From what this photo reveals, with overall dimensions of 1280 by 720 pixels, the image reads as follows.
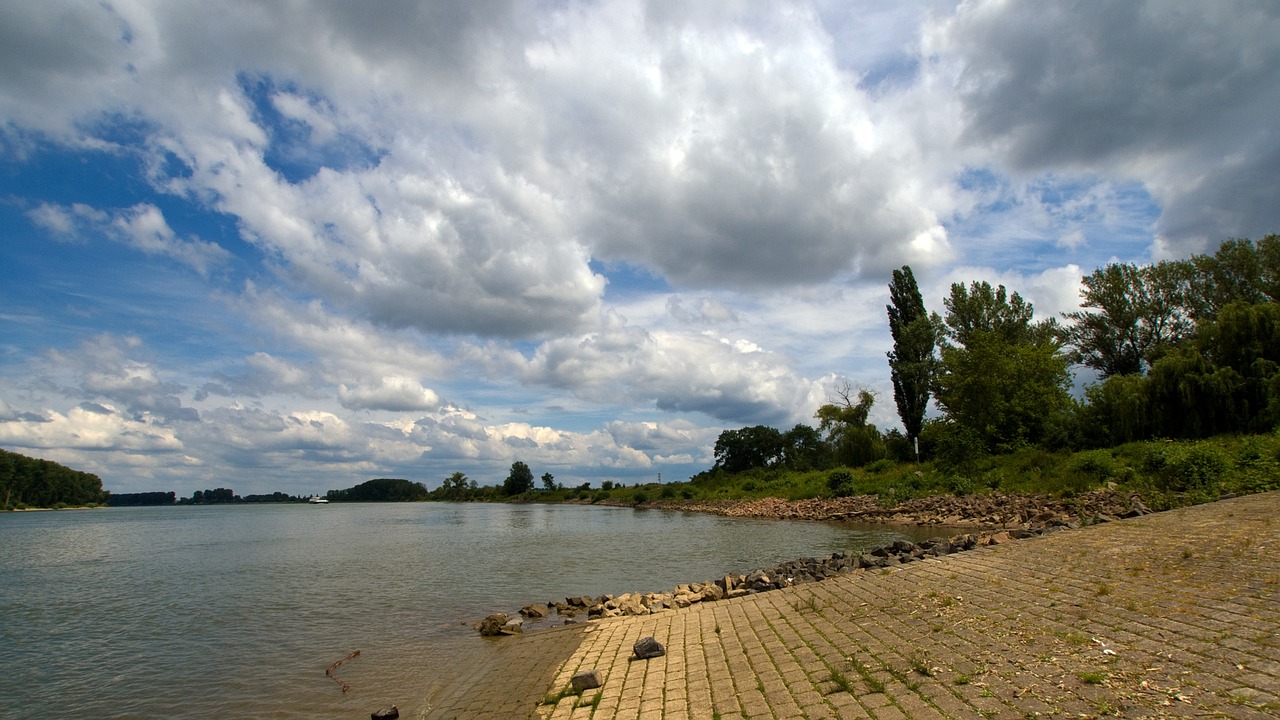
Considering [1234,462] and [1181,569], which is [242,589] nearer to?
[1181,569]

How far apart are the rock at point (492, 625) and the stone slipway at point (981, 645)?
6.72ft

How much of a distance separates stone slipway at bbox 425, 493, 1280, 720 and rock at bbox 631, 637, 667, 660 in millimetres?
117

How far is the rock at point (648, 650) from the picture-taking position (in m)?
8.30

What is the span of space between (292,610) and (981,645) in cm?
1725

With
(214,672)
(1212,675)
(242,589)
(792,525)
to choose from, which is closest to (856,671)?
(1212,675)

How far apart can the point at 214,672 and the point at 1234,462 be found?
28.1 metres

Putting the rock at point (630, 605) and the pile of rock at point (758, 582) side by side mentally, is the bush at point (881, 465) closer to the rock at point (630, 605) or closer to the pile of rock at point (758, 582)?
the pile of rock at point (758, 582)

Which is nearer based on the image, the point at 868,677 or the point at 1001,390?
the point at 868,677

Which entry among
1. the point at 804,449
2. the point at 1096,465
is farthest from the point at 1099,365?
the point at 804,449

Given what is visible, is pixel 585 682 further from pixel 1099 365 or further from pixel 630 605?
pixel 1099 365

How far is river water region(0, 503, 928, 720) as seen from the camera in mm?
10266

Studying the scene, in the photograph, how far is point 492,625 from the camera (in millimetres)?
13320

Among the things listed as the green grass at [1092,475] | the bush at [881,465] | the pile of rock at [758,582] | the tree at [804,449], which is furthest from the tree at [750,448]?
the pile of rock at [758,582]

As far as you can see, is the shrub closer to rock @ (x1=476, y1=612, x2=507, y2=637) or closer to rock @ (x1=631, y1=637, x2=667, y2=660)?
rock @ (x1=476, y1=612, x2=507, y2=637)
